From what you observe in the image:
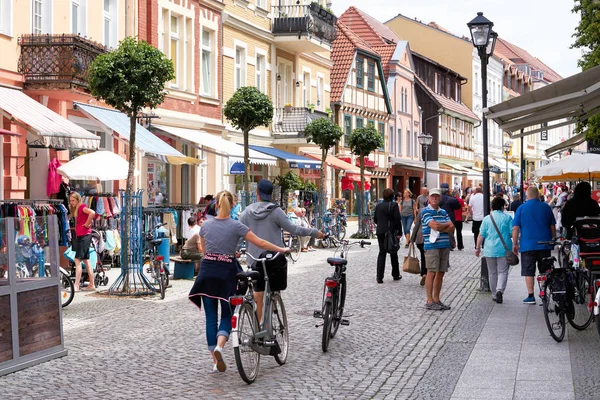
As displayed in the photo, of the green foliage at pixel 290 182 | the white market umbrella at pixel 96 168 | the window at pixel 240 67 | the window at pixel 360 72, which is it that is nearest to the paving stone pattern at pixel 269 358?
the white market umbrella at pixel 96 168

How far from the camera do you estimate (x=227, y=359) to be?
9680mm

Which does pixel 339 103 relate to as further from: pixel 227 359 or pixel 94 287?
pixel 227 359

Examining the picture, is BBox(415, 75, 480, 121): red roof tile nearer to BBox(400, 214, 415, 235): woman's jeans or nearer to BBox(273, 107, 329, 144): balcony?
BBox(273, 107, 329, 144): balcony

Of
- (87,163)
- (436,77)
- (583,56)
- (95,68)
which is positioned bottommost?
(87,163)

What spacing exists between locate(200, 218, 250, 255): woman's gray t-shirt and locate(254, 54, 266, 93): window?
25987 millimetres

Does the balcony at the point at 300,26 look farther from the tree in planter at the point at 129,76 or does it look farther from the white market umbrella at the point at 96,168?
the tree in planter at the point at 129,76

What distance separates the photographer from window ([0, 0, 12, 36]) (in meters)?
19.2

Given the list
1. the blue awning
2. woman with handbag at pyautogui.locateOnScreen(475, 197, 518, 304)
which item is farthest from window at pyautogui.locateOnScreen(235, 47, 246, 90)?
woman with handbag at pyautogui.locateOnScreen(475, 197, 518, 304)

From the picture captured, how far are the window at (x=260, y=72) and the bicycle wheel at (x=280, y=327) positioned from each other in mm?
25776

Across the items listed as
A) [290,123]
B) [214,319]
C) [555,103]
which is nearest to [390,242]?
[555,103]

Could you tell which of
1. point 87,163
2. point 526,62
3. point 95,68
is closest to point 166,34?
point 87,163

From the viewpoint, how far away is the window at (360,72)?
48875 millimetres

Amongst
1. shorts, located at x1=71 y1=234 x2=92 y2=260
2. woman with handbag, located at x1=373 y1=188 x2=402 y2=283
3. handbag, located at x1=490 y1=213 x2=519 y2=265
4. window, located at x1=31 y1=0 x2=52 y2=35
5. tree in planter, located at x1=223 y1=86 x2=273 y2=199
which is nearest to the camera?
handbag, located at x1=490 y1=213 x2=519 y2=265

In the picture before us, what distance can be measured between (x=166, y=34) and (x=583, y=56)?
42.2ft
